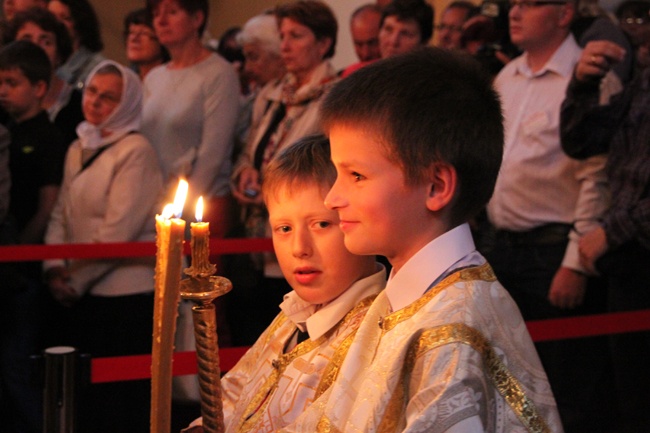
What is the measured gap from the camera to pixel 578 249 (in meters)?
3.55

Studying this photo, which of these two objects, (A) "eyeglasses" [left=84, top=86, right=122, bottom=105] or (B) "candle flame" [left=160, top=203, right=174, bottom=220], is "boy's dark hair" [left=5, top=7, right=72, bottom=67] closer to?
(A) "eyeglasses" [left=84, top=86, right=122, bottom=105]

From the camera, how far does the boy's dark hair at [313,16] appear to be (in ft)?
14.9

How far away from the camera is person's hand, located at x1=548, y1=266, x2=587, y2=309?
11.8ft

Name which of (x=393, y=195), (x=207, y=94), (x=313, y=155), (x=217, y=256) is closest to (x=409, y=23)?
(x=207, y=94)

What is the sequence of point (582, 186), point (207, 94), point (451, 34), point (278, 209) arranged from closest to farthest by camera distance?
point (278, 209) < point (582, 186) < point (207, 94) < point (451, 34)

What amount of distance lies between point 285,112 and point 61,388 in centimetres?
264

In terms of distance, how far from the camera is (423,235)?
1624 mm

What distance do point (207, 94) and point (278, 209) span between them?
9.22 ft

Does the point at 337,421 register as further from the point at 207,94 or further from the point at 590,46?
the point at 207,94

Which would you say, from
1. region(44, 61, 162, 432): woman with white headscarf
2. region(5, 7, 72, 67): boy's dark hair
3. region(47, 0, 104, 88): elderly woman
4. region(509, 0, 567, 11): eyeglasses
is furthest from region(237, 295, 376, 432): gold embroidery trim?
region(47, 0, 104, 88): elderly woman

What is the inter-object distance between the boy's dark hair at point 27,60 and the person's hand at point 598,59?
8.48 feet

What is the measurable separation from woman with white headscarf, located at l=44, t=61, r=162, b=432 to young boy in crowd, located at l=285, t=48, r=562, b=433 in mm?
2631

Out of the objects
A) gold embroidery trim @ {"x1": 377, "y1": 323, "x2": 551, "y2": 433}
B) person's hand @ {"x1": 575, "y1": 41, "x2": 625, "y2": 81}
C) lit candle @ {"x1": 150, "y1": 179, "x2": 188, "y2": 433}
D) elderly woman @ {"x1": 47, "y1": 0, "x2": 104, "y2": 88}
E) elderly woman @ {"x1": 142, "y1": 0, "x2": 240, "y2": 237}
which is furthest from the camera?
elderly woman @ {"x1": 47, "y1": 0, "x2": 104, "y2": 88}

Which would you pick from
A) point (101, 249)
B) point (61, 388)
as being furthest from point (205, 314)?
point (101, 249)
